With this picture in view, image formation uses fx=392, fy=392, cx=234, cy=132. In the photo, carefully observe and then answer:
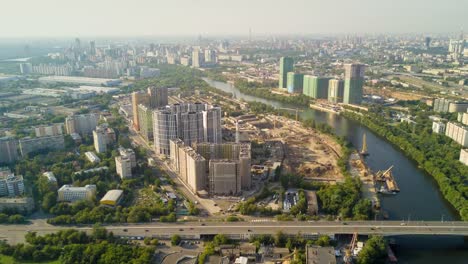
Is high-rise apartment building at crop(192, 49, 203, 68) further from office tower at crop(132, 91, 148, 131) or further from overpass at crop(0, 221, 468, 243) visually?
overpass at crop(0, 221, 468, 243)

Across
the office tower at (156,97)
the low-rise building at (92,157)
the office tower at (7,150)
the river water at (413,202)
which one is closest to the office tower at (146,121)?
the office tower at (156,97)

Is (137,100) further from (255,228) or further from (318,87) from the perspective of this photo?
(318,87)

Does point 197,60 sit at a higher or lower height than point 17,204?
higher

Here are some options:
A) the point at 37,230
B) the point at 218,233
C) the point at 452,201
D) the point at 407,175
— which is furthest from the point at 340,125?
the point at 37,230

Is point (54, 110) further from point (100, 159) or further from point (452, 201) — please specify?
point (452, 201)

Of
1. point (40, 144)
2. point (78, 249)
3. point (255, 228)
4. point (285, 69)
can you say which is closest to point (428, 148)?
point (255, 228)

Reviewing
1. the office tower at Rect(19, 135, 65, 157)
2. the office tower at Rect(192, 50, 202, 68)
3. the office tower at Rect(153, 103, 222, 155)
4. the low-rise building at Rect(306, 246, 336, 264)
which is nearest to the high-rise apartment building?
the office tower at Rect(192, 50, 202, 68)

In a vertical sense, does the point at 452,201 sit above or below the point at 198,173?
below

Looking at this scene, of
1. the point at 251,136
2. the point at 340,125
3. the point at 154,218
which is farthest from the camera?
the point at 340,125
